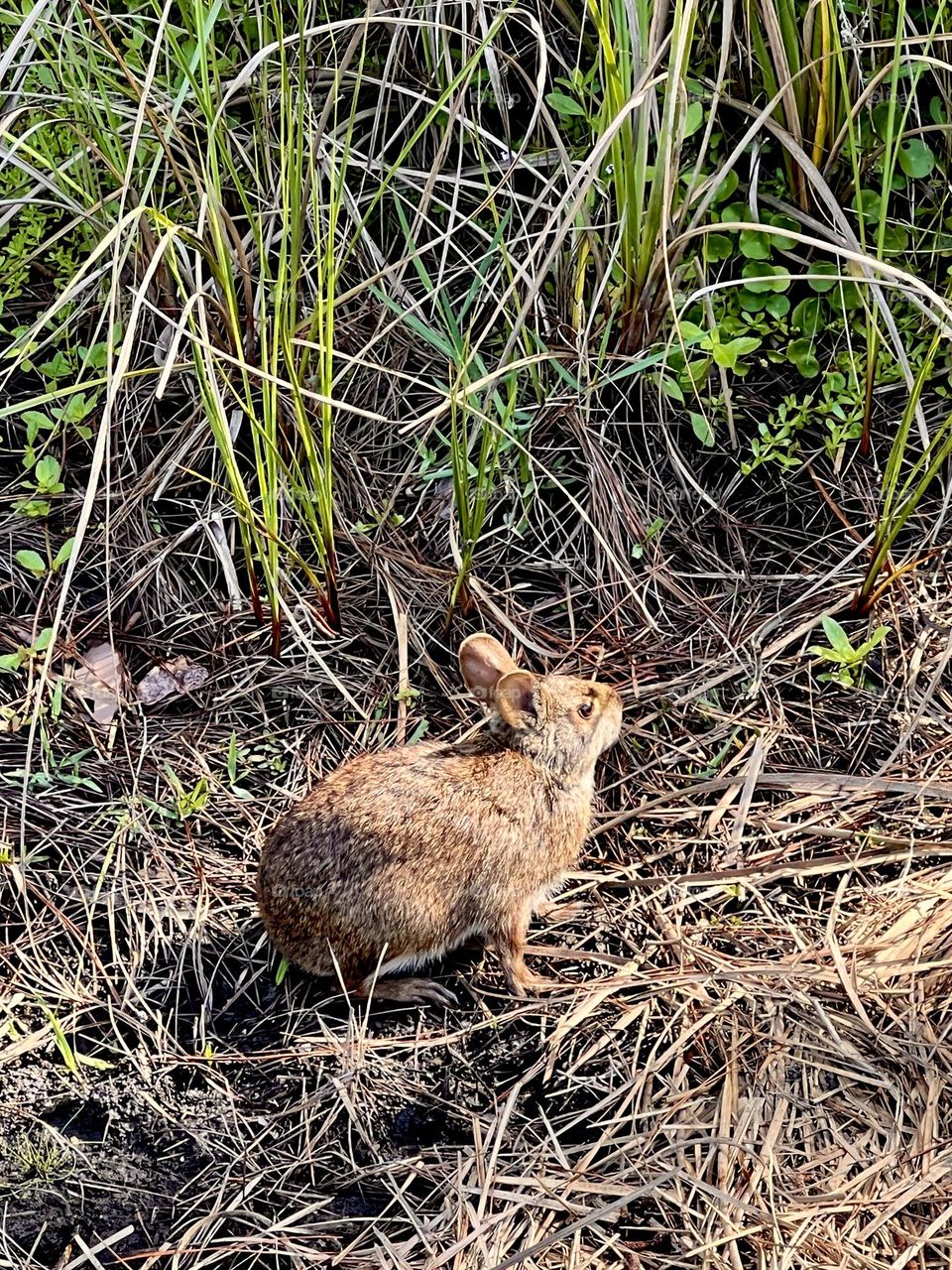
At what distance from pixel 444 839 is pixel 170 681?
1069mm

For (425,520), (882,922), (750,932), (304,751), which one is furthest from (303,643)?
(882,922)

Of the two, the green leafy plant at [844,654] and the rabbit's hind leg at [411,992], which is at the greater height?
the green leafy plant at [844,654]

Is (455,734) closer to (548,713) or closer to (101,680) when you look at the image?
(548,713)

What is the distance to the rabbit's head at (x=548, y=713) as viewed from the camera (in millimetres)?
3633

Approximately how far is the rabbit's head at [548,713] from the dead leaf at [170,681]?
85cm

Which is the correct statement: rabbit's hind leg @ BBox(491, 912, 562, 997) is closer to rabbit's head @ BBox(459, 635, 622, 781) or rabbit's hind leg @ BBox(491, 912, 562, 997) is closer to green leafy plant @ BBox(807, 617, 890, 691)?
rabbit's head @ BBox(459, 635, 622, 781)

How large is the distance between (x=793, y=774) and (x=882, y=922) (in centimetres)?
50

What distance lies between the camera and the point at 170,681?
4004 millimetres

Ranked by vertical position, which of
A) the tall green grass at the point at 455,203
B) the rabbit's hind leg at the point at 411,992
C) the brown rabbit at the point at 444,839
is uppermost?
the tall green grass at the point at 455,203

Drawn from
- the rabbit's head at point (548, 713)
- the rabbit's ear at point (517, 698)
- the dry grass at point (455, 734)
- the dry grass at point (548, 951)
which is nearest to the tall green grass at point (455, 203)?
the dry grass at point (455, 734)

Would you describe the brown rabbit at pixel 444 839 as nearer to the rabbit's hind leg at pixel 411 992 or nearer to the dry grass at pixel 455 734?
the rabbit's hind leg at pixel 411 992

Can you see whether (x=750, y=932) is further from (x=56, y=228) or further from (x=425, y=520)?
(x=56, y=228)

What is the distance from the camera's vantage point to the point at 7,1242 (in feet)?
9.92

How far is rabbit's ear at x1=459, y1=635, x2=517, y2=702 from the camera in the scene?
3.66 m
